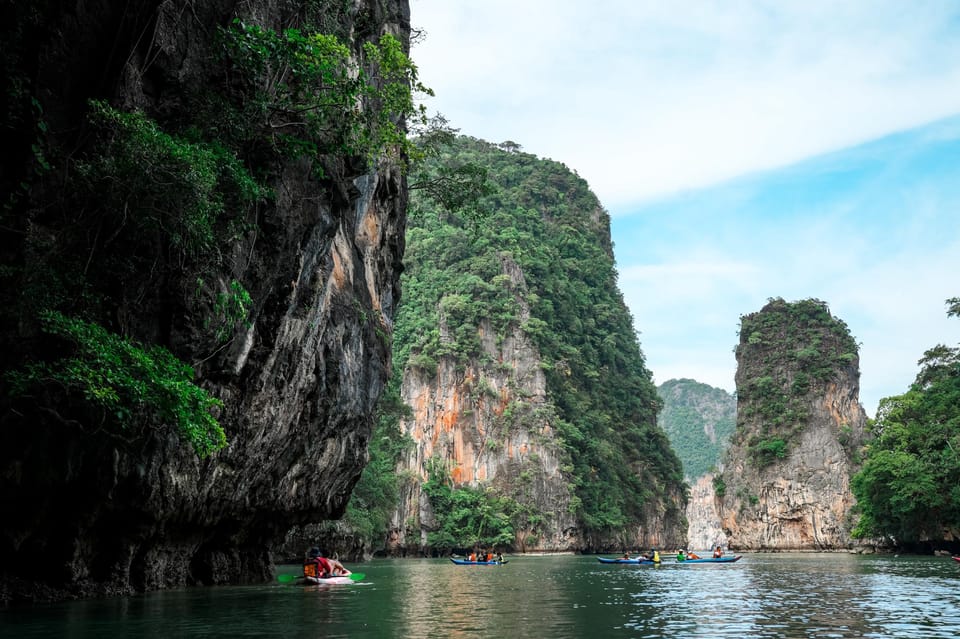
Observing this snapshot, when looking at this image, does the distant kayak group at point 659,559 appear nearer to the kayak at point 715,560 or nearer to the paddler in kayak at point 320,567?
the kayak at point 715,560

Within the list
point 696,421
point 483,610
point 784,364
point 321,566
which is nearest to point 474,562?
point 321,566

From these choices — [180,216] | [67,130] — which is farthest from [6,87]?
[180,216]

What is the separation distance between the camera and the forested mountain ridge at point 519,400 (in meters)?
59.7

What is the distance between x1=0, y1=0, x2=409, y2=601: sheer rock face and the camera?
11.1m

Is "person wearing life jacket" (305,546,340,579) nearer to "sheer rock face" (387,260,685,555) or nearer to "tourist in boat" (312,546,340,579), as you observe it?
"tourist in boat" (312,546,340,579)

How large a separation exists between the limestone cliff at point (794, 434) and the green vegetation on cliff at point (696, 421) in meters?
86.9

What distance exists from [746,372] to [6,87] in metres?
75.5

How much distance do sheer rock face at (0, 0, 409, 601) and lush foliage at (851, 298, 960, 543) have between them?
30368 mm

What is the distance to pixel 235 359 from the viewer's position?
45.1ft

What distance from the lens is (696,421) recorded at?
179000mm

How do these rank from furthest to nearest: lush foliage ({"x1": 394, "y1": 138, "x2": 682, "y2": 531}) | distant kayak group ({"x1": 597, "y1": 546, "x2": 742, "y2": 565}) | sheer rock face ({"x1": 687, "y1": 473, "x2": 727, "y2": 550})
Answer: sheer rock face ({"x1": 687, "y1": 473, "x2": 727, "y2": 550}) → lush foliage ({"x1": 394, "y1": 138, "x2": 682, "y2": 531}) → distant kayak group ({"x1": 597, "y1": 546, "x2": 742, "y2": 565})

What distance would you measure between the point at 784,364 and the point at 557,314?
2298 centimetres

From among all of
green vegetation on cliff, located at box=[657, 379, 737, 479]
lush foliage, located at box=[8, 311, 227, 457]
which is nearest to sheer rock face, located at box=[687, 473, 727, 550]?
green vegetation on cliff, located at box=[657, 379, 737, 479]

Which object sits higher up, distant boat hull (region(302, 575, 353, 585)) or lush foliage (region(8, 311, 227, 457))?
lush foliage (region(8, 311, 227, 457))
